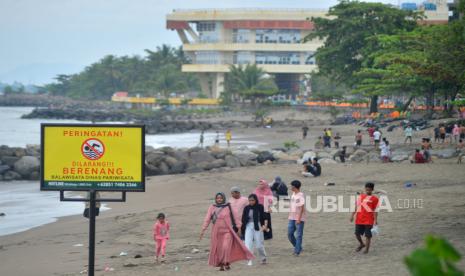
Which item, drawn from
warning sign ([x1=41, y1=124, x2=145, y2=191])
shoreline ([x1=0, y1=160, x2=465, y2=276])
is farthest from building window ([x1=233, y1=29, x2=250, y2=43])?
warning sign ([x1=41, y1=124, x2=145, y2=191])

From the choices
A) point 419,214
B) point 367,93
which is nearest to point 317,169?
point 419,214

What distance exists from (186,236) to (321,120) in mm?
59641

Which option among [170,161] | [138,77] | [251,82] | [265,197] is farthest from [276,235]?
[138,77]

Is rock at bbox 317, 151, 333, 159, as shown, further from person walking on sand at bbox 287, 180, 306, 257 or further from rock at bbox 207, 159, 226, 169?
person walking on sand at bbox 287, 180, 306, 257

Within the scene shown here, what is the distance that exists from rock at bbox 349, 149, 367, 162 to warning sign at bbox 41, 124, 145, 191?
24170 millimetres

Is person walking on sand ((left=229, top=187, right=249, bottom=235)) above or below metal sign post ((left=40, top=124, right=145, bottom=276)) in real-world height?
below

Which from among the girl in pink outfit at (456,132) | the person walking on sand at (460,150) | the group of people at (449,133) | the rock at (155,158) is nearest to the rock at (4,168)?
the rock at (155,158)

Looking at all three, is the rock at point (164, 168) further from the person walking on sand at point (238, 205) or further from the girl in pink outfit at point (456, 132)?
the person walking on sand at point (238, 205)

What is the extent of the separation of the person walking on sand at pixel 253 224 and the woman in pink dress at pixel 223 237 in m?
0.43

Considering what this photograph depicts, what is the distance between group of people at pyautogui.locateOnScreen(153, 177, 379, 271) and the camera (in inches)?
482

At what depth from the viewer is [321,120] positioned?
75812 mm

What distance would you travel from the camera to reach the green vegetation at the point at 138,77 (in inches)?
4424

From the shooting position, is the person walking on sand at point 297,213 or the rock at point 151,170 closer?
the person walking on sand at point 297,213

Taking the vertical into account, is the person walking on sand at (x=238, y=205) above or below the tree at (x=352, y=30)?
below
